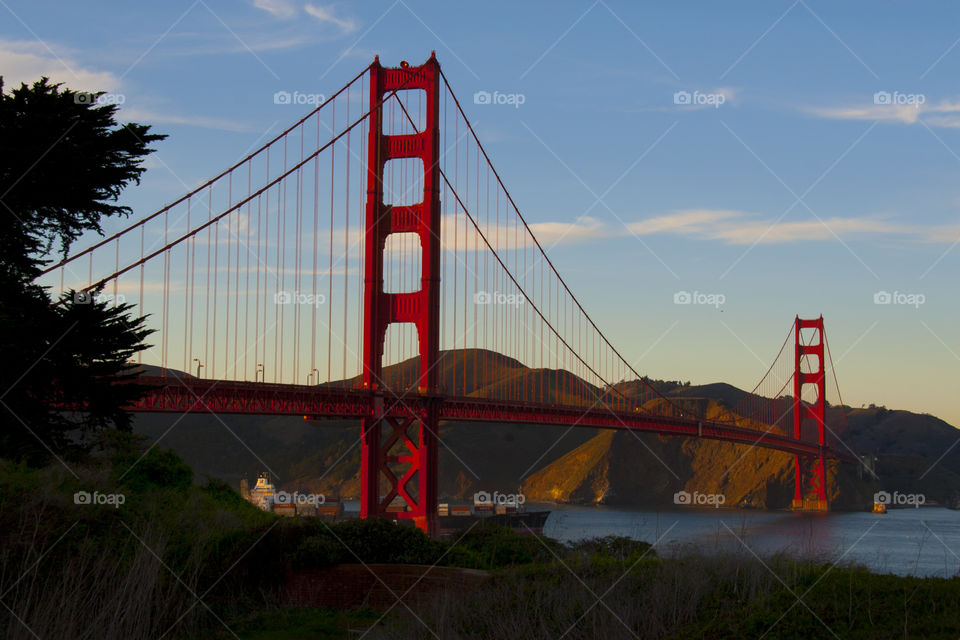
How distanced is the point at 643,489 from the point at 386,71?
113 m

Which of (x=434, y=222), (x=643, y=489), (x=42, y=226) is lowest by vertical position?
(x=643, y=489)

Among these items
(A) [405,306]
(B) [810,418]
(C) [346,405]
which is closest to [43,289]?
(C) [346,405]

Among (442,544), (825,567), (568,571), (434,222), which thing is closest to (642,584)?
(568,571)

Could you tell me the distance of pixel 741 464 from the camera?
140m

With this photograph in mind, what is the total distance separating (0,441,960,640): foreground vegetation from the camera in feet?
35.9

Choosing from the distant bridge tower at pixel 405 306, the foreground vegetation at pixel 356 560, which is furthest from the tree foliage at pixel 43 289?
the distant bridge tower at pixel 405 306

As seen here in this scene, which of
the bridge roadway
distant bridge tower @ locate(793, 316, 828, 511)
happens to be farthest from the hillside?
the bridge roadway

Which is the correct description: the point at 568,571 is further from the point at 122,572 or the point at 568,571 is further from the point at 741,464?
the point at 741,464

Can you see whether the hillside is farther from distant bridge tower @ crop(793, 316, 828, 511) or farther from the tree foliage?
the tree foliage

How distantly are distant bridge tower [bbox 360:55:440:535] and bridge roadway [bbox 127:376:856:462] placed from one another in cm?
104

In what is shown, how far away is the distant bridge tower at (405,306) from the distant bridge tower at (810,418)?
62.5 m

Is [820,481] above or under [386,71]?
under

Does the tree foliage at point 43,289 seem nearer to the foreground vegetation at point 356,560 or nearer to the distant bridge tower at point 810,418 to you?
the foreground vegetation at point 356,560

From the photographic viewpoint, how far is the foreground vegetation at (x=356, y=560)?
35.9ft
